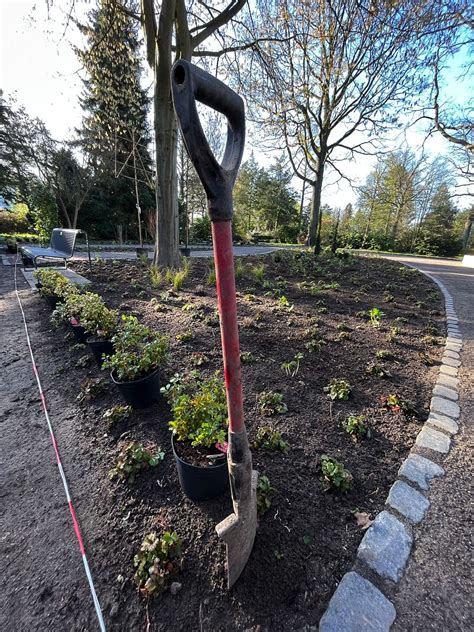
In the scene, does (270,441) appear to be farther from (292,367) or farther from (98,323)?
(98,323)

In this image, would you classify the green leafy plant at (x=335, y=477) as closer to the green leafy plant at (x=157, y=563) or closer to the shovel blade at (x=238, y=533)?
the shovel blade at (x=238, y=533)

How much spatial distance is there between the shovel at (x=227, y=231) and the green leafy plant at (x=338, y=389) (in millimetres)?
1237

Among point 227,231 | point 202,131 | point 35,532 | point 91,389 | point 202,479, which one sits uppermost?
point 202,131

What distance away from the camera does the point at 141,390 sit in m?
1.95

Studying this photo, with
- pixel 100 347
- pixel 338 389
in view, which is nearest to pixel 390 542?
pixel 338 389

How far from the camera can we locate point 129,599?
3.34 feet

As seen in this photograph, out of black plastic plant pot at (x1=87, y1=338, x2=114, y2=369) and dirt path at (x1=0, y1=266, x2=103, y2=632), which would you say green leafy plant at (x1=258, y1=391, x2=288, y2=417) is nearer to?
dirt path at (x1=0, y1=266, x2=103, y2=632)

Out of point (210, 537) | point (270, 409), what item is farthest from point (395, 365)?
point (210, 537)

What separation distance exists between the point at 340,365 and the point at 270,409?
1.04 meters

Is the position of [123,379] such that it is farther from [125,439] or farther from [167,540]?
[167,540]

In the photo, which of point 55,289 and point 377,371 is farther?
point 55,289

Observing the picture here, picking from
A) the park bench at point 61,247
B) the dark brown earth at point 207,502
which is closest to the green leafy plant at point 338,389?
the dark brown earth at point 207,502

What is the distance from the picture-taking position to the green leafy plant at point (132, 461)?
4.88 ft

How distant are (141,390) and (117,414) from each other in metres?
0.22
